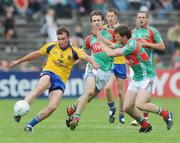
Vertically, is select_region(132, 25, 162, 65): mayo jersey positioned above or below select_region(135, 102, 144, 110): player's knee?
above

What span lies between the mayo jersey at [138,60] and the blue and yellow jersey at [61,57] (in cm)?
109

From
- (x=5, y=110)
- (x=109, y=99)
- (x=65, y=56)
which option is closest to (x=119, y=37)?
(x=65, y=56)

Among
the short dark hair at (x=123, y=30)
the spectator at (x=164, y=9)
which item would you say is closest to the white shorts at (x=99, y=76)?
the short dark hair at (x=123, y=30)

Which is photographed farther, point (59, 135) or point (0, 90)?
point (0, 90)

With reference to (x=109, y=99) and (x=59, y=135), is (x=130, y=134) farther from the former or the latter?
(x=109, y=99)

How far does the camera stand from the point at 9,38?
33.6m

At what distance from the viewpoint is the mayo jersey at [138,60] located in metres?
15.9

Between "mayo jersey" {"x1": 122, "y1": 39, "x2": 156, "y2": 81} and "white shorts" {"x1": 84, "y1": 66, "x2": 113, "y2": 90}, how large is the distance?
1.73 metres

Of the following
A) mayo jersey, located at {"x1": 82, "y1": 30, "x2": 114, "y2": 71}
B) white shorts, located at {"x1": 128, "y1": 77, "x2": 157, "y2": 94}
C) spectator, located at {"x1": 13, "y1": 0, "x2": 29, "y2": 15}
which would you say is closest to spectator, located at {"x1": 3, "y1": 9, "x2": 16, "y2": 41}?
spectator, located at {"x1": 13, "y1": 0, "x2": 29, "y2": 15}

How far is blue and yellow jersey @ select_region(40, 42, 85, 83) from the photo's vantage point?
1669 centimetres

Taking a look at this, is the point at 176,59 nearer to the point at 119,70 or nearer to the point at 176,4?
the point at 176,4

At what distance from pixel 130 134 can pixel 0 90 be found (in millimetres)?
14259

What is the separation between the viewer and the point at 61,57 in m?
16.7

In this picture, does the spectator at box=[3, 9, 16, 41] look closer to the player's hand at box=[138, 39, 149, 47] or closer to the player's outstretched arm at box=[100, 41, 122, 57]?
the player's hand at box=[138, 39, 149, 47]
